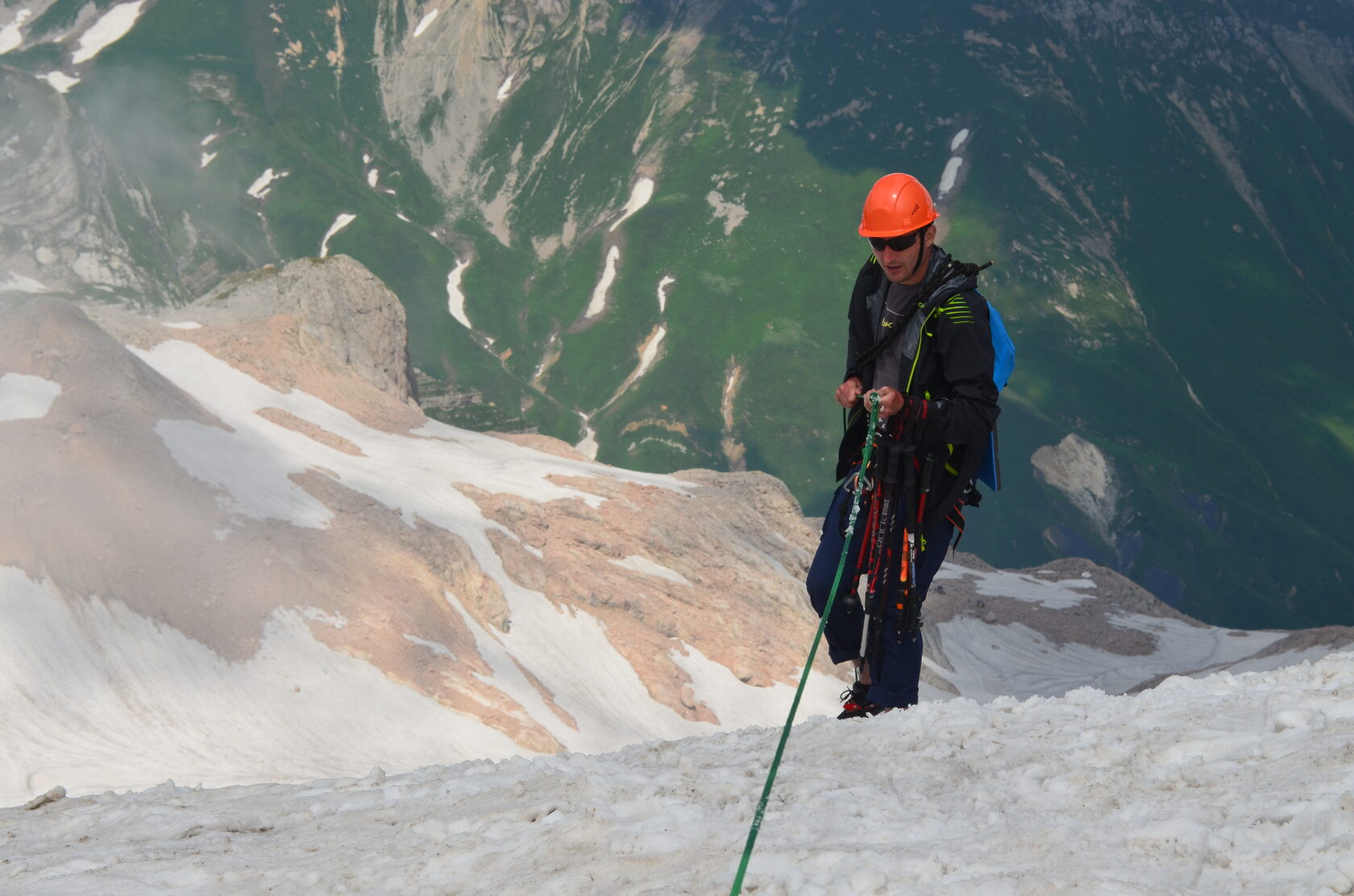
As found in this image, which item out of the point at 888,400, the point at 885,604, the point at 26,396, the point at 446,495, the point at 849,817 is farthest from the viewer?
the point at 446,495

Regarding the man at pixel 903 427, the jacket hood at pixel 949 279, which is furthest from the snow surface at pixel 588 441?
the jacket hood at pixel 949 279

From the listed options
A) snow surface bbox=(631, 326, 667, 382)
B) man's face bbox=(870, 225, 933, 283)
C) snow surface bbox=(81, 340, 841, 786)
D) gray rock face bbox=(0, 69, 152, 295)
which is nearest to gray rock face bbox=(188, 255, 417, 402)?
snow surface bbox=(81, 340, 841, 786)

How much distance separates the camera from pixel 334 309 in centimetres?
7519

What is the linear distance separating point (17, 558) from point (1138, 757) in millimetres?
32042

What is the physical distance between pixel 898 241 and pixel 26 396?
36706 millimetres

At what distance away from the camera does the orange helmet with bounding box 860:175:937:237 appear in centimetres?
935

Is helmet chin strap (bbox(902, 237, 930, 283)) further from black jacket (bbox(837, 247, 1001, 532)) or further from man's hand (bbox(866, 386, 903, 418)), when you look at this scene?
man's hand (bbox(866, 386, 903, 418))

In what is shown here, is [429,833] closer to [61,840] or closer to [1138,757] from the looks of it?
[61,840]

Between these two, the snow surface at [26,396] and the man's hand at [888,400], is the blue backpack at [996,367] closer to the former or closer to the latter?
the man's hand at [888,400]

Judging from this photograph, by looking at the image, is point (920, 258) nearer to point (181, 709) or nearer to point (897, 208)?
point (897, 208)

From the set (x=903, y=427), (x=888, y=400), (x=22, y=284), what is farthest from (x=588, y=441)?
(x=888, y=400)

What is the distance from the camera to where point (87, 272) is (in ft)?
552

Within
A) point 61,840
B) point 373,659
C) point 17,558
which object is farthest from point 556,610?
point 61,840

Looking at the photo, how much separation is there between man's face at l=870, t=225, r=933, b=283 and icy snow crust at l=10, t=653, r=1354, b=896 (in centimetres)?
353
